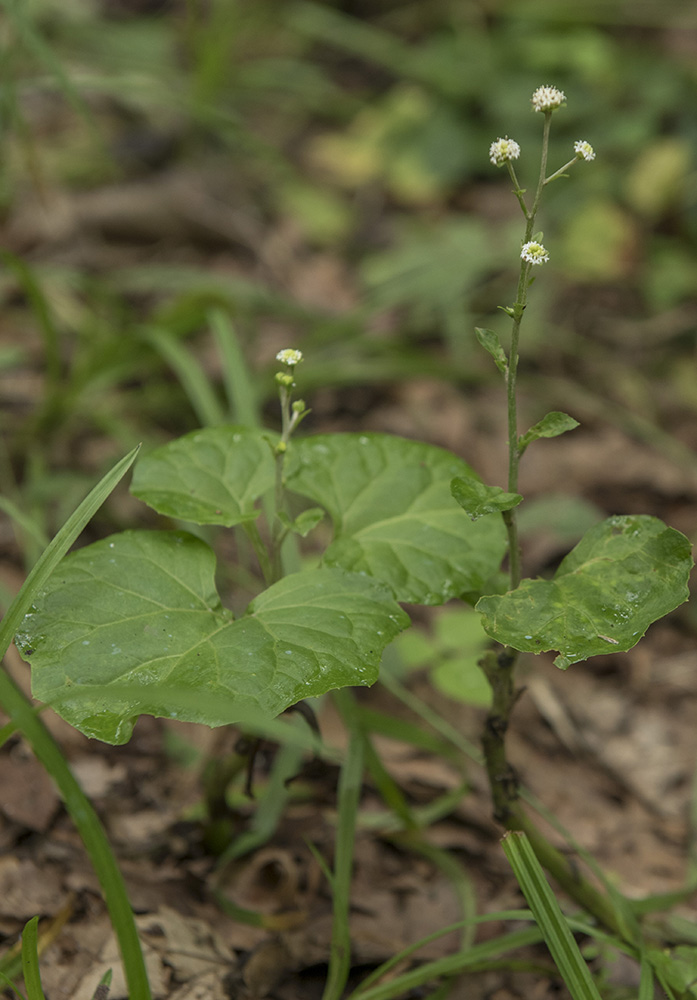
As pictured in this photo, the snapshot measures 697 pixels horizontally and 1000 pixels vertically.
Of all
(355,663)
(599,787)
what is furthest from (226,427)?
(599,787)

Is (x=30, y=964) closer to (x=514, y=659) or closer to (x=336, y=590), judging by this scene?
(x=336, y=590)

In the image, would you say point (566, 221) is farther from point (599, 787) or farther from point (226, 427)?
point (226, 427)

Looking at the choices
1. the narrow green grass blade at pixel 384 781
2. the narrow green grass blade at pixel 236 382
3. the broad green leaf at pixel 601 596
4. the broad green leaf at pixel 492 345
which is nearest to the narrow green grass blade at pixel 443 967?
the narrow green grass blade at pixel 384 781

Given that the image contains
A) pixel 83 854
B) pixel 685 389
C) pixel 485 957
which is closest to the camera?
pixel 485 957

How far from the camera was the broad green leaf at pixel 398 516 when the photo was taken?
1313 mm

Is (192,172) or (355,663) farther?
(192,172)

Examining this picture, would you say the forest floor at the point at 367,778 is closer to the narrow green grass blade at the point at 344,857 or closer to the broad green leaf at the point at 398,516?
the narrow green grass blade at the point at 344,857

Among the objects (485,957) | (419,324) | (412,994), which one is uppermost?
(419,324)

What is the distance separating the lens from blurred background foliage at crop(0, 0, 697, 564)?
2854mm

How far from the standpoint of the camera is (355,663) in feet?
3.81

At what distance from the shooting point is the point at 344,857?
1.48m

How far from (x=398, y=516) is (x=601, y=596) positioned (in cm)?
37

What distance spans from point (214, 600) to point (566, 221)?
331 cm

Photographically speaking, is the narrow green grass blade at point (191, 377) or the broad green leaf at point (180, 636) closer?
the broad green leaf at point (180, 636)
